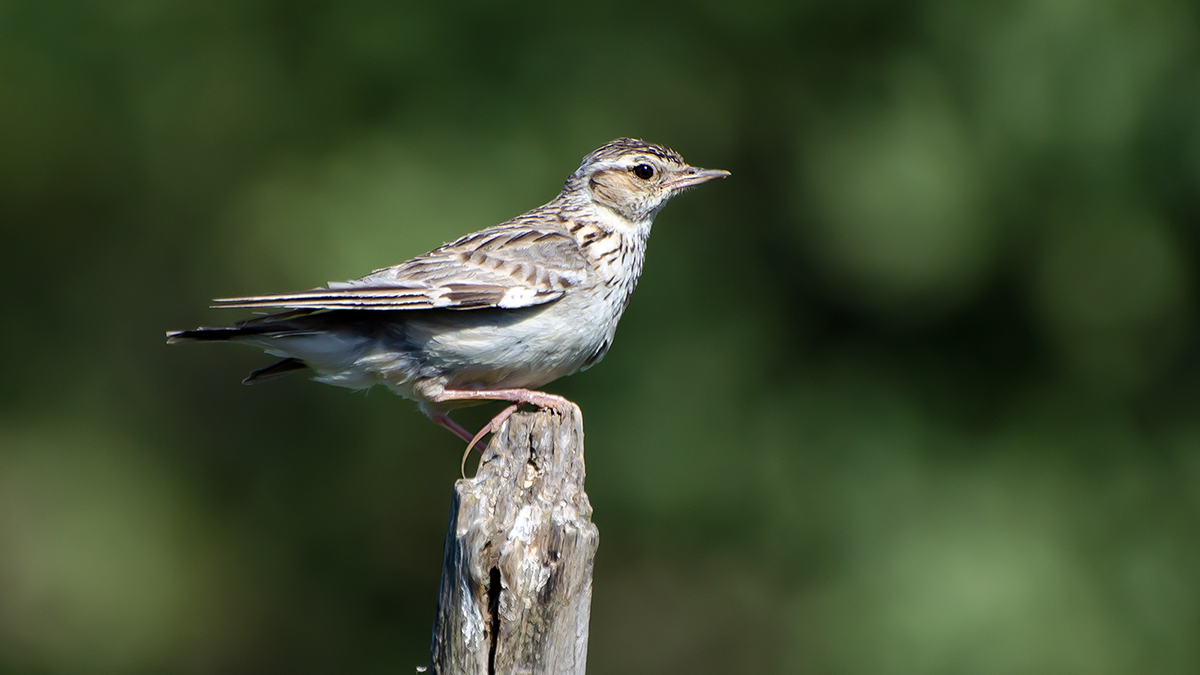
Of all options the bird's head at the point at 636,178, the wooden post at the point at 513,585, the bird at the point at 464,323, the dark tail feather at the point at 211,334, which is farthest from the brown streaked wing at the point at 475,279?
the wooden post at the point at 513,585

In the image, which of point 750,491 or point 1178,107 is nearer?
point 1178,107

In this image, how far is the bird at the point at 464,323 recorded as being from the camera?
5.23m

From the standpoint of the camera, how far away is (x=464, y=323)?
535 centimetres

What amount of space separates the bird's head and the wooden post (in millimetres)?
2594

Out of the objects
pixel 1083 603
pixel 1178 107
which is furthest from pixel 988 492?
pixel 1178 107

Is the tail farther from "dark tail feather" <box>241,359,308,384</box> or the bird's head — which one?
the bird's head

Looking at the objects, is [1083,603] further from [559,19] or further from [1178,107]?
[559,19]

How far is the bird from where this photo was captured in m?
5.23

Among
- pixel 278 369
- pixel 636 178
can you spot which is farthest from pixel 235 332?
pixel 636 178

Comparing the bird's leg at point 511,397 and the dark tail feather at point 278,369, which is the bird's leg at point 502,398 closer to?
the bird's leg at point 511,397

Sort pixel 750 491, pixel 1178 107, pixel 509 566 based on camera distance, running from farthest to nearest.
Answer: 1. pixel 750 491
2. pixel 1178 107
3. pixel 509 566

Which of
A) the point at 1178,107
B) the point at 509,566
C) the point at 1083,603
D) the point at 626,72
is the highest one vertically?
the point at 626,72

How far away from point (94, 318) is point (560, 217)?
306 inches

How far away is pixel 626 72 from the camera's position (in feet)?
35.9
